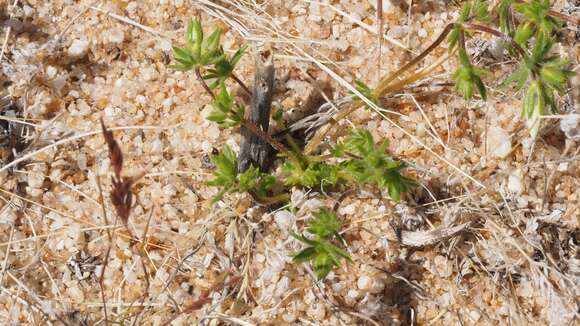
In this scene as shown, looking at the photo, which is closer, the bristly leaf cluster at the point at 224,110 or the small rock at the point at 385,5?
the bristly leaf cluster at the point at 224,110

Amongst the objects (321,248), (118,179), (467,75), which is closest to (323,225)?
(321,248)

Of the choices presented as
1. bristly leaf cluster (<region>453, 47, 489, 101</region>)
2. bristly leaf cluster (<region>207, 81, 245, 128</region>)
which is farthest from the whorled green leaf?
bristly leaf cluster (<region>453, 47, 489, 101</region>)

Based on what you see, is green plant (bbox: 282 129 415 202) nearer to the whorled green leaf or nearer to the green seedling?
the green seedling

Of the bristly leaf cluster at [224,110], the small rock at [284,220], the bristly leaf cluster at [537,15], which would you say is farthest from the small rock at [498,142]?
the bristly leaf cluster at [224,110]

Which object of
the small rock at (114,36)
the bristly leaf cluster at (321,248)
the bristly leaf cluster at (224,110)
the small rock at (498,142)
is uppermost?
the small rock at (114,36)

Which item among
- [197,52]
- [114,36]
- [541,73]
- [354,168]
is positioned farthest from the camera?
[114,36]

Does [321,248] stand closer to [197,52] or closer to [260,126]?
[260,126]

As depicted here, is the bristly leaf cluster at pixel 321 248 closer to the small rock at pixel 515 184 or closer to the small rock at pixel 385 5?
the small rock at pixel 515 184

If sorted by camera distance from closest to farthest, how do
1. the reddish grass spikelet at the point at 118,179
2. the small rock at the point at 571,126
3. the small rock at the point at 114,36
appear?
the reddish grass spikelet at the point at 118,179
the small rock at the point at 571,126
the small rock at the point at 114,36
